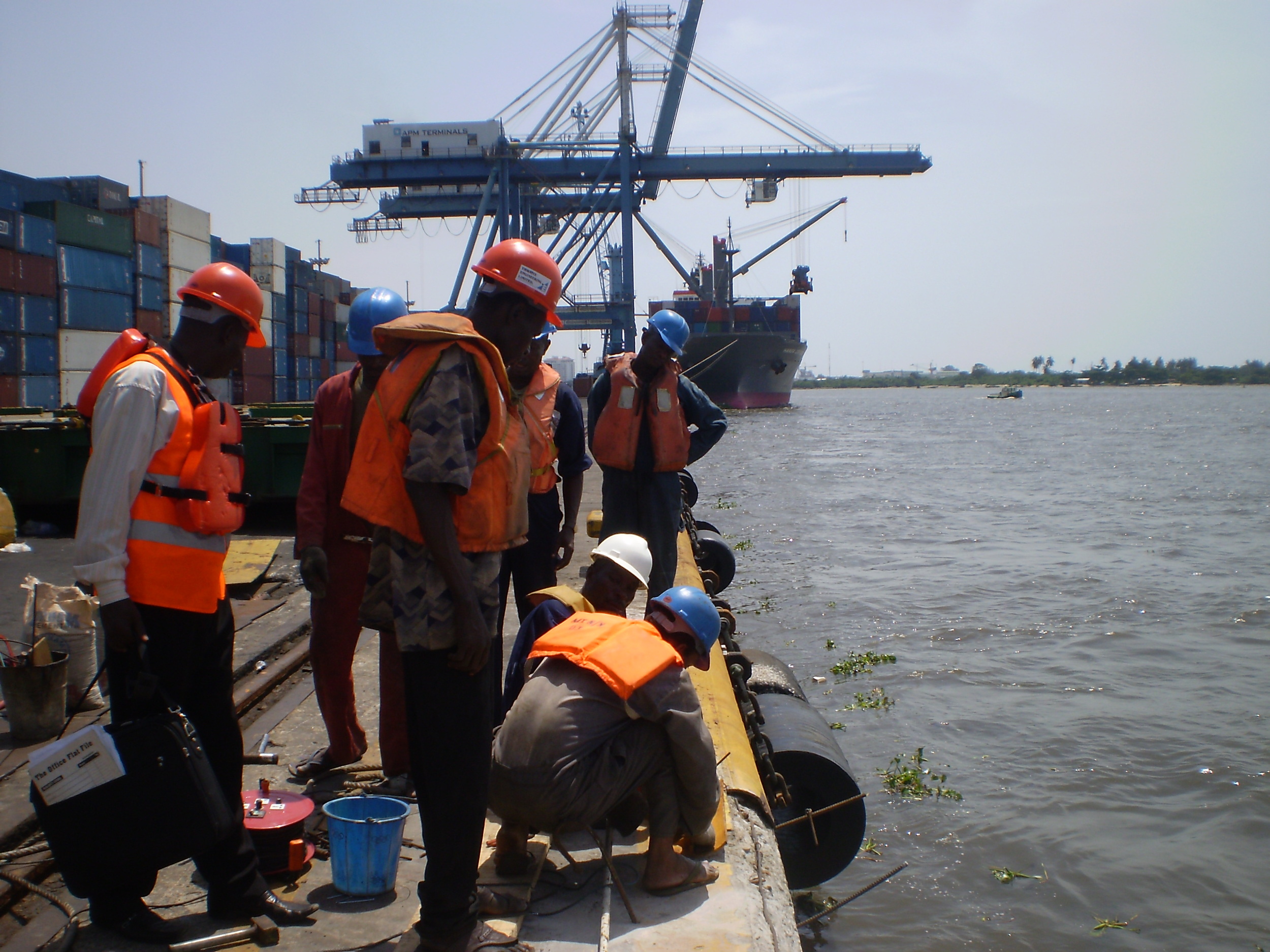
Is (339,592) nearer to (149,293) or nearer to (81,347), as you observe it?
(81,347)

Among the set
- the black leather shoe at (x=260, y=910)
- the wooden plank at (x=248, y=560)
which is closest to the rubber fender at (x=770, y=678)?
the black leather shoe at (x=260, y=910)

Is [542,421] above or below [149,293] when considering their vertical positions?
below

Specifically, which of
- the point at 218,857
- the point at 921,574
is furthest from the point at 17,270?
the point at 218,857

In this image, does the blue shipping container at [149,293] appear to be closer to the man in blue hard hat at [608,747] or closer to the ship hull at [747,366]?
the man in blue hard hat at [608,747]

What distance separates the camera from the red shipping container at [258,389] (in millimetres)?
29828

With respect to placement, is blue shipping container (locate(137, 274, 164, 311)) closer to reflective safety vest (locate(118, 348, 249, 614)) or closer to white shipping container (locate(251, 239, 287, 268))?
white shipping container (locate(251, 239, 287, 268))

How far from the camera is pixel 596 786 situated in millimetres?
2773

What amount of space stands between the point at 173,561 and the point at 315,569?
104 cm

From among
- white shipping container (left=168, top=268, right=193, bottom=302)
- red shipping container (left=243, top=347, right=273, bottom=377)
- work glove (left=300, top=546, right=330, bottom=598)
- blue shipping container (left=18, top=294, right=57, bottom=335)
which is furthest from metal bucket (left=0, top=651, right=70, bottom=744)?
red shipping container (left=243, top=347, right=273, bottom=377)

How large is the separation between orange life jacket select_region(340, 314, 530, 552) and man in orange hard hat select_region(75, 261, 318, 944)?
1.62ft

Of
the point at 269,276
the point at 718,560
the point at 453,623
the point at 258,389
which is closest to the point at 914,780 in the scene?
the point at 718,560

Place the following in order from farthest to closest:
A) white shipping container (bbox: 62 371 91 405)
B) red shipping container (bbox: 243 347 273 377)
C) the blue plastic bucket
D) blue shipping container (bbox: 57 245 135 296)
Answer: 1. red shipping container (bbox: 243 347 273 377)
2. white shipping container (bbox: 62 371 91 405)
3. blue shipping container (bbox: 57 245 135 296)
4. the blue plastic bucket

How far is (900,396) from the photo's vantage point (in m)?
141

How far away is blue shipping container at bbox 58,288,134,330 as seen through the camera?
883 inches
